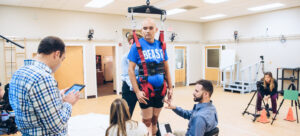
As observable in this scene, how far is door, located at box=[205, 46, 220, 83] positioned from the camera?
1006 cm

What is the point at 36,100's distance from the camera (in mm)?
1175

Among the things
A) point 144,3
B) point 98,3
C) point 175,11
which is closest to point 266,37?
point 175,11

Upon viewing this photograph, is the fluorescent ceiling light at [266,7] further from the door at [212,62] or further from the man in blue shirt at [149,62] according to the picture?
the man in blue shirt at [149,62]

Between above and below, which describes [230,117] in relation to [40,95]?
below

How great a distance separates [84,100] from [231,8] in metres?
6.11

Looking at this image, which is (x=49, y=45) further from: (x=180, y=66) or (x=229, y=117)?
(x=180, y=66)

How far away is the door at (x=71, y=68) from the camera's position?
720 centimetres

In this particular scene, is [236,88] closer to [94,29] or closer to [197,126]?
[94,29]

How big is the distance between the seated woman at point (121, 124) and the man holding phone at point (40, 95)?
41 cm

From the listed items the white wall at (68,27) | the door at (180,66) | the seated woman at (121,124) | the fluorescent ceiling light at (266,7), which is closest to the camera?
the seated woman at (121,124)

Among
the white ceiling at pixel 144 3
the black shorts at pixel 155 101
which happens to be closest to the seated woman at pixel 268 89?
the white ceiling at pixel 144 3

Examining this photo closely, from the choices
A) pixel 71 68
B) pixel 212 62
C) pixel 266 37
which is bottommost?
pixel 71 68

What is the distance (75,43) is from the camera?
7.23 meters

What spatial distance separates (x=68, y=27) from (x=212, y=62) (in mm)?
6854
